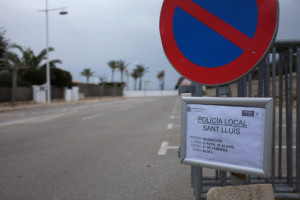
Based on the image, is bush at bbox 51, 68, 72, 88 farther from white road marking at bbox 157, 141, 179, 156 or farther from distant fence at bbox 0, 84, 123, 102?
white road marking at bbox 157, 141, 179, 156

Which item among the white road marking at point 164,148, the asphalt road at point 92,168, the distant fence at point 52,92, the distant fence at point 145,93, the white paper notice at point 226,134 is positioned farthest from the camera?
the distant fence at point 145,93

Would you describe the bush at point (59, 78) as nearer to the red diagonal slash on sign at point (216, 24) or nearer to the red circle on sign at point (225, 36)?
the red circle on sign at point (225, 36)

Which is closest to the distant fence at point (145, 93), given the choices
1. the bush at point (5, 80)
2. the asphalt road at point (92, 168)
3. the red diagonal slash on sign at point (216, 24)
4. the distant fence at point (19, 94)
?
the distant fence at point (19, 94)

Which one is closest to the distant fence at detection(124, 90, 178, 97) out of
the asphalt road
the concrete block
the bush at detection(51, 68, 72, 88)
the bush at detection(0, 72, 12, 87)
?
the bush at detection(51, 68, 72, 88)

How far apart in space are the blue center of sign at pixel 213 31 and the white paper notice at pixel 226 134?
0.32 m

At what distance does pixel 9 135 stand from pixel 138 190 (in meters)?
6.35

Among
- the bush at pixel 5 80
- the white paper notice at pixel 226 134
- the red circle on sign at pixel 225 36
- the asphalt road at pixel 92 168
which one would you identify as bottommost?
the asphalt road at pixel 92 168

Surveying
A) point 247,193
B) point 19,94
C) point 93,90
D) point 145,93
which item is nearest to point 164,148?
point 247,193

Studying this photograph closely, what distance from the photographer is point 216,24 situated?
1756 millimetres

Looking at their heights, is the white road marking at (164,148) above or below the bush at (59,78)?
below

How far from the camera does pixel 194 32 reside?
Result: 1.85 metres

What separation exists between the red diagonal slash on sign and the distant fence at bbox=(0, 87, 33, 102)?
1157 inches

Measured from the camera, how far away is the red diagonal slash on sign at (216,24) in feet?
5.49

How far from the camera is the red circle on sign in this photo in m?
1.58
